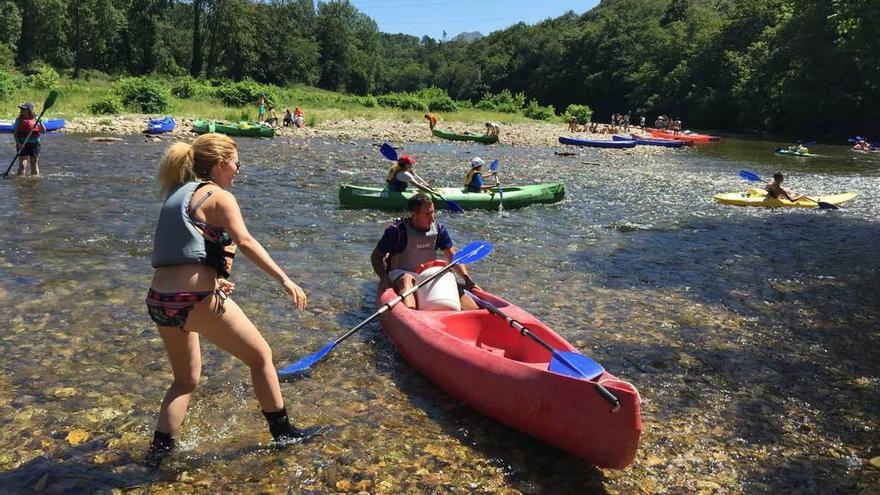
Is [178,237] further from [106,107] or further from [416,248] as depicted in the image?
[106,107]

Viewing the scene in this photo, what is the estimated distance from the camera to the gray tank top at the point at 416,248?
271 inches

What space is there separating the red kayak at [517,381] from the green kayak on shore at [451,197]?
24.9 feet

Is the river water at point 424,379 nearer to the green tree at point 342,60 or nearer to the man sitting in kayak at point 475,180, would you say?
the man sitting in kayak at point 475,180

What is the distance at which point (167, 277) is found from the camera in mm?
3523

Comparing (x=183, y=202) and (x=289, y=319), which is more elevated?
(x=183, y=202)

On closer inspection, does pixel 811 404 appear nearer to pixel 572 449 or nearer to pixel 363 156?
pixel 572 449

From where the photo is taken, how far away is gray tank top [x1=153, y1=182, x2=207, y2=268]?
3.48 metres

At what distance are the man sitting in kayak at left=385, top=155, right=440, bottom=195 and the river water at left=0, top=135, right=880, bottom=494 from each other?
76 cm

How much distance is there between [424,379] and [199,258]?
9.29 feet

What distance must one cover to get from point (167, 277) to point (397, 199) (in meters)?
10.7

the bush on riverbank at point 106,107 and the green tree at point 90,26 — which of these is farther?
the green tree at point 90,26

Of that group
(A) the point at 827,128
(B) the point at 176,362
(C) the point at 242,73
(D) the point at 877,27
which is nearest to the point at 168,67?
(C) the point at 242,73

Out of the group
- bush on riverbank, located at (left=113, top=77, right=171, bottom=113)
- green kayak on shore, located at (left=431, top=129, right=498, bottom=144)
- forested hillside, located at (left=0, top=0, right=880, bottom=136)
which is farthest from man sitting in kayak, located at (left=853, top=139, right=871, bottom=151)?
bush on riverbank, located at (left=113, top=77, right=171, bottom=113)

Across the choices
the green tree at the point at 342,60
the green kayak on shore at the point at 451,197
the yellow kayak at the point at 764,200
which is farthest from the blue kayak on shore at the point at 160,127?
the green tree at the point at 342,60
